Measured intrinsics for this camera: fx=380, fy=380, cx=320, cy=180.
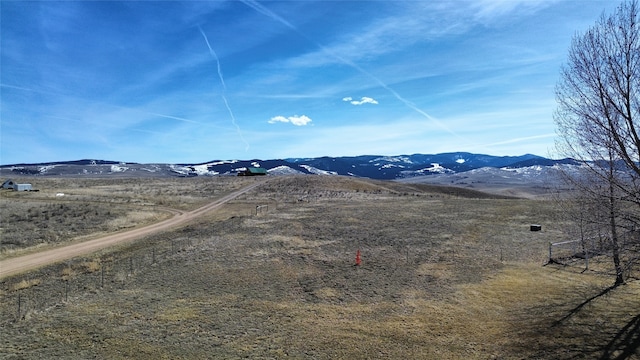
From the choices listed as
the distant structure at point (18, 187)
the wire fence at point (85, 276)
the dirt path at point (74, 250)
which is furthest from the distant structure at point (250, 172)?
the wire fence at point (85, 276)

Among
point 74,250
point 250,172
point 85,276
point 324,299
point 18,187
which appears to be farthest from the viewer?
point 250,172

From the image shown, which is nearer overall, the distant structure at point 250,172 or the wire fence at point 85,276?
the wire fence at point 85,276

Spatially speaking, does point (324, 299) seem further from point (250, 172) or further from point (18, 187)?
point (250, 172)

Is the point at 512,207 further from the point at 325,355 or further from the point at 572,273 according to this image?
the point at 325,355

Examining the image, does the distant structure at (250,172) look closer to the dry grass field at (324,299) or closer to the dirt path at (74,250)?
the dirt path at (74,250)

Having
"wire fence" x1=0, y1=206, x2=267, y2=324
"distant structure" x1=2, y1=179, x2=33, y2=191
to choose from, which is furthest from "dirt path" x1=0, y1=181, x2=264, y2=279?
"distant structure" x1=2, y1=179, x2=33, y2=191

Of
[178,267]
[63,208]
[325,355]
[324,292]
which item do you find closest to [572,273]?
[324,292]

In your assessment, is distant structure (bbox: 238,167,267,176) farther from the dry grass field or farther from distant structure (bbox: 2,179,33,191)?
the dry grass field

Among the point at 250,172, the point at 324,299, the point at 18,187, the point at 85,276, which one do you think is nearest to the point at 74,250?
the point at 85,276

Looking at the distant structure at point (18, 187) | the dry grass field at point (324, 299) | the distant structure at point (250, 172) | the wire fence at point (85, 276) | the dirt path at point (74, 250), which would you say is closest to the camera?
the dry grass field at point (324, 299)
